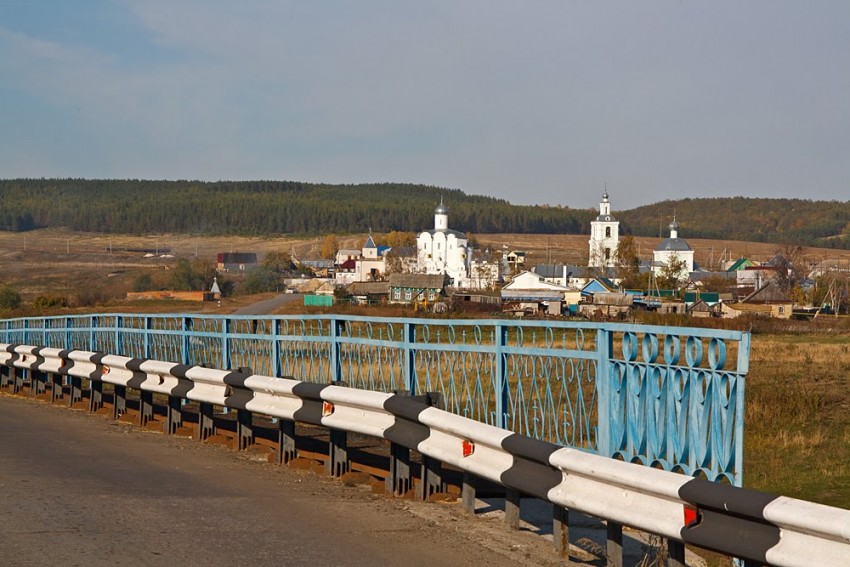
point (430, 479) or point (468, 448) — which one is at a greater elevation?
point (468, 448)

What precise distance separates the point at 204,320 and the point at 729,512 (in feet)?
33.6

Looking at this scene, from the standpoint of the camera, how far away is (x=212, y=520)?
7613mm

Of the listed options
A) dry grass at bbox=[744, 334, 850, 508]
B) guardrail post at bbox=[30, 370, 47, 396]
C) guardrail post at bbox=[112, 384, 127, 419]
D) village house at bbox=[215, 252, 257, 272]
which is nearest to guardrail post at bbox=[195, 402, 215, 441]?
guardrail post at bbox=[112, 384, 127, 419]

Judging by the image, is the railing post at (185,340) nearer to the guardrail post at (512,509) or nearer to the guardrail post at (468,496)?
the guardrail post at (468,496)

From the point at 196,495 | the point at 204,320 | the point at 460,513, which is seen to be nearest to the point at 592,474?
the point at 460,513

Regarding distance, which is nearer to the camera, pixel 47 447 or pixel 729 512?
pixel 729 512

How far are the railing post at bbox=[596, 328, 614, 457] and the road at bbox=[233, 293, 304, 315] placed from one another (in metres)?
68.7

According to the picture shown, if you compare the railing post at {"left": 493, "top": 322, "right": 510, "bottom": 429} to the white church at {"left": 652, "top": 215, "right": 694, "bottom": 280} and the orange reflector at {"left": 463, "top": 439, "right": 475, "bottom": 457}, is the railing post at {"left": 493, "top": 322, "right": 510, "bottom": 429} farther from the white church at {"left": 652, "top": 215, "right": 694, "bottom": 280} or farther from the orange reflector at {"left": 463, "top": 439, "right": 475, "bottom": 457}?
the white church at {"left": 652, "top": 215, "right": 694, "bottom": 280}

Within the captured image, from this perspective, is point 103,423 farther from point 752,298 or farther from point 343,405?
point 752,298

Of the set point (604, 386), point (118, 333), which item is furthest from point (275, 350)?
point (604, 386)

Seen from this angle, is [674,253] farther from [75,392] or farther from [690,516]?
[690,516]

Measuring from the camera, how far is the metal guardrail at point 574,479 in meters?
4.96

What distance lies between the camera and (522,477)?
7102 mm

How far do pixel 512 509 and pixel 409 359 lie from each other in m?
2.69
